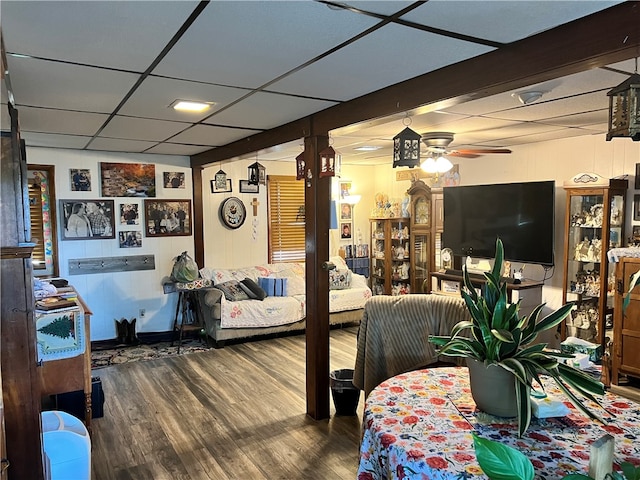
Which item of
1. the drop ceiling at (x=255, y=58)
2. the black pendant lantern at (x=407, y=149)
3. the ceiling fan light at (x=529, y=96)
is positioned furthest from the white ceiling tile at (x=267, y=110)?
the ceiling fan light at (x=529, y=96)

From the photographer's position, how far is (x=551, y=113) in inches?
138

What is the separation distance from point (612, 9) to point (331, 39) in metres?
1.02

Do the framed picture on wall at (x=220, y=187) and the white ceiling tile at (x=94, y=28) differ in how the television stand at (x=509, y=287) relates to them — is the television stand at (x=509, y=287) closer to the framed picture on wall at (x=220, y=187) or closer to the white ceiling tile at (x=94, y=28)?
the framed picture on wall at (x=220, y=187)

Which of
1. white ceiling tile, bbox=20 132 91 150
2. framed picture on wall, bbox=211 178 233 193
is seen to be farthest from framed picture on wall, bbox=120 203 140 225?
framed picture on wall, bbox=211 178 233 193

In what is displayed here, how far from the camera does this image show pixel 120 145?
4.97 metres

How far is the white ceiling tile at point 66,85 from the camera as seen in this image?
89.6 inches

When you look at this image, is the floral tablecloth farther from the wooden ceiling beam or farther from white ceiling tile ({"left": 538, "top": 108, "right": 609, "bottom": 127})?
white ceiling tile ({"left": 538, "top": 108, "right": 609, "bottom": 127})

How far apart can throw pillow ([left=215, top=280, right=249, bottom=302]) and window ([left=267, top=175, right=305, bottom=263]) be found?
991 mm

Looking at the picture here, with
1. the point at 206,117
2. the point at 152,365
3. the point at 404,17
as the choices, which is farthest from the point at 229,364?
the point at 404,17

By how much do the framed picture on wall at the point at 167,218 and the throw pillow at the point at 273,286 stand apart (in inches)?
45.7

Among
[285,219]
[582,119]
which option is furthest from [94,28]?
[285,219]

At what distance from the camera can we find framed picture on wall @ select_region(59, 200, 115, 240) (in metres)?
5.29

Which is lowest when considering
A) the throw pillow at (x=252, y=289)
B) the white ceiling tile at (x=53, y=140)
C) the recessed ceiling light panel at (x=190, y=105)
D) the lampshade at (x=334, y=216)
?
the throw pillow at (x=252, y=289)

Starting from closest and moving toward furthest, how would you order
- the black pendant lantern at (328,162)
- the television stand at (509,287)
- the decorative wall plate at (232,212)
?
the black pendant lantern at (328,162)
the television stand at (509,287)
the decorative wall plate at (232,212)
